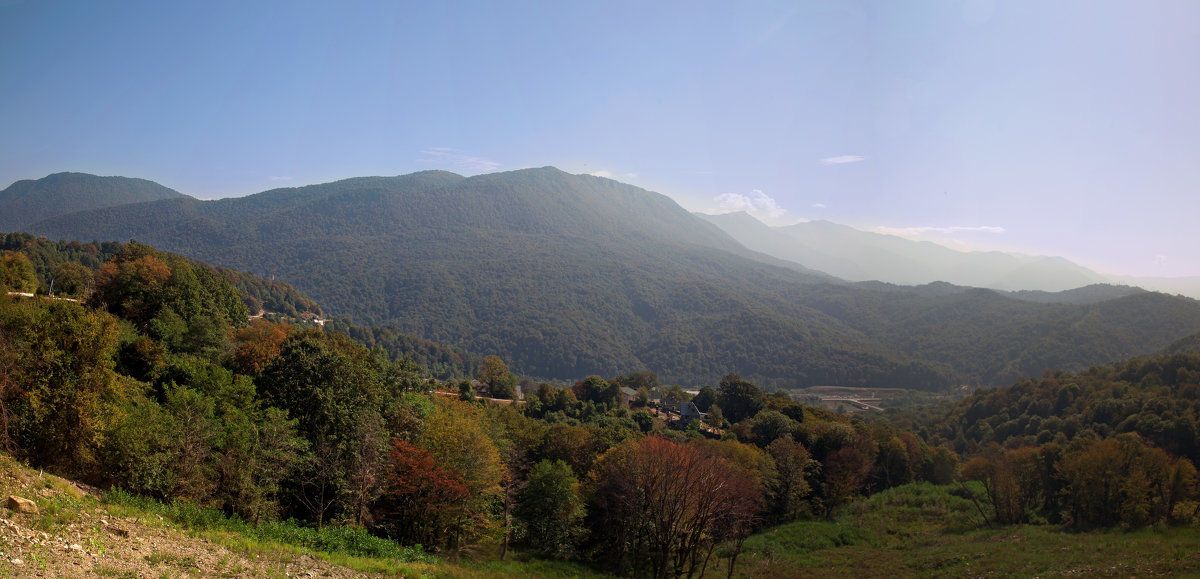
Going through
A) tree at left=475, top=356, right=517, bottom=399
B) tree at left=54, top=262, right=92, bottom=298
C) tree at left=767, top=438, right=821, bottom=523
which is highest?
tree at left=54, top=262, right=92, bottom=298

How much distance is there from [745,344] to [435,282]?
10934 centimetres

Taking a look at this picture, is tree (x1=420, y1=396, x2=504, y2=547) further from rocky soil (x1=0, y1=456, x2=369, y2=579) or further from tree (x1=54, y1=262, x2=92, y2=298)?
tree (x1=54, y1=262, x2=92, y2=298)

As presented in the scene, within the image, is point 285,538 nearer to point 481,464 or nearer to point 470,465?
point 470,465

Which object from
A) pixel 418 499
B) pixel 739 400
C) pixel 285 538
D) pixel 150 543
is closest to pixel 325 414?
pixel 418 499

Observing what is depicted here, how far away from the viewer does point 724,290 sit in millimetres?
187750

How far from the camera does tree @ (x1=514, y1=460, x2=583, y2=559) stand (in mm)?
19922

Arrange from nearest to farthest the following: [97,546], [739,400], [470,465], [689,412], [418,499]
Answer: [97,546]
[418,499]
[470,465]
[739,400]
[689,412]

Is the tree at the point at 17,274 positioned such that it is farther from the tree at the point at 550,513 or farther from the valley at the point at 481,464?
the tree at the point at 550,513

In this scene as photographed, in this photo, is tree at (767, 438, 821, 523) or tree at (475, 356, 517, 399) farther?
tree at (475, 356, 517, 399)

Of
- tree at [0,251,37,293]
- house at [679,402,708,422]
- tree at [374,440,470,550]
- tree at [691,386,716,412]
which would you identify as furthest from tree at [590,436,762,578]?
tree at [691,386,716,412]

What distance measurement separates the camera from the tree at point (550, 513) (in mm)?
19922

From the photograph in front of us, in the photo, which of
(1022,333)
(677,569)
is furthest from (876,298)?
(677,569)

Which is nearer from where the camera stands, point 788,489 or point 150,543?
point 150,543

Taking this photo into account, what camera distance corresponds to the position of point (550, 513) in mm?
20000
